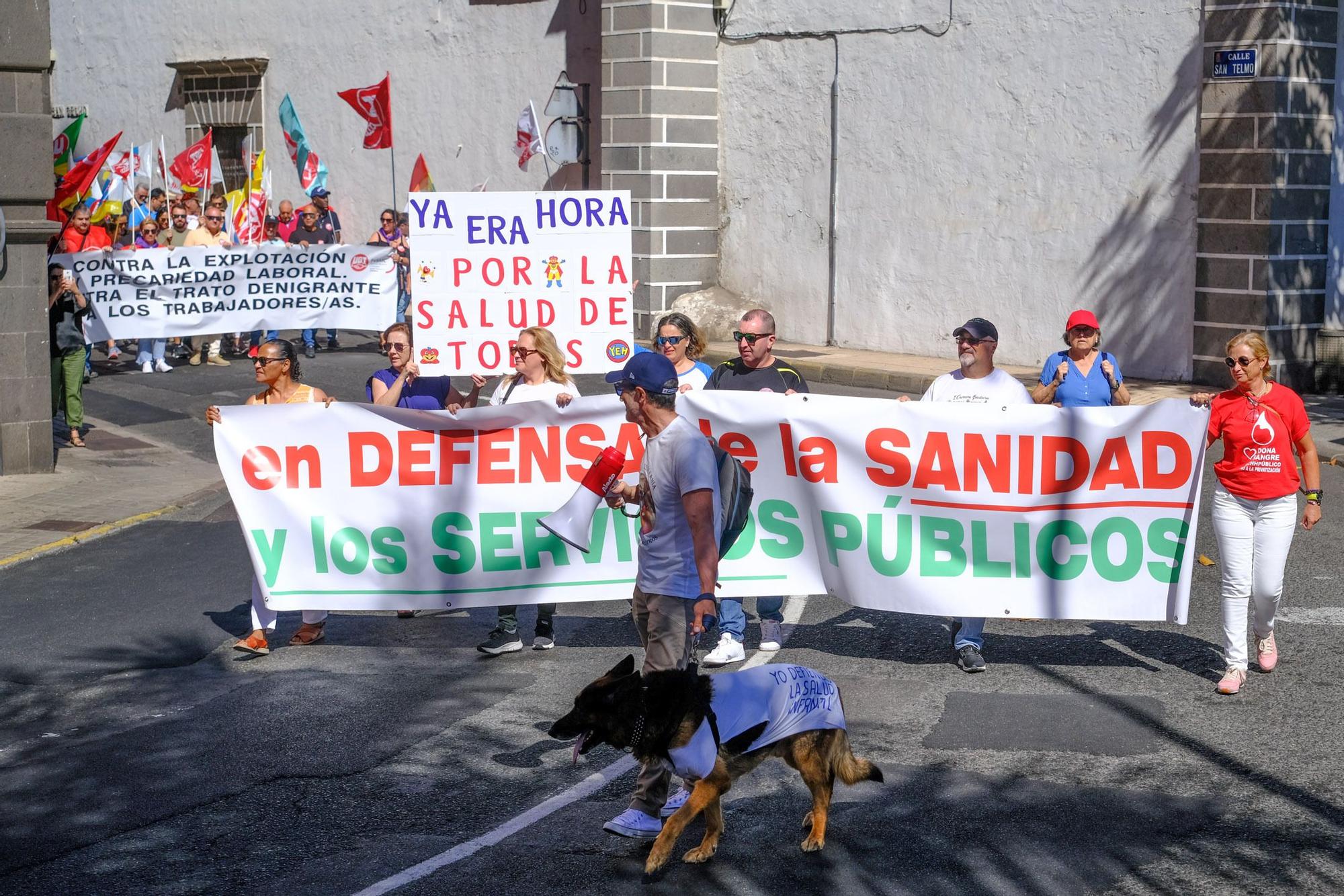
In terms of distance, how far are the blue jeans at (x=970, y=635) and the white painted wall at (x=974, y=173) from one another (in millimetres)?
10886

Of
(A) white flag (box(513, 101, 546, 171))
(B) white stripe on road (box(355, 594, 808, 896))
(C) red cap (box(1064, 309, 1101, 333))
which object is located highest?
(A) white flag (box(513, 101, 546, 171))

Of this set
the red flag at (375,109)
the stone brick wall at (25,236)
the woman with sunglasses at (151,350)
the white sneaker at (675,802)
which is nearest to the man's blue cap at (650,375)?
the white sneaker at (675,802)

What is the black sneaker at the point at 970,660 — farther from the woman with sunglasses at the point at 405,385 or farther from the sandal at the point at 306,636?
the sandal at the point at 306,636

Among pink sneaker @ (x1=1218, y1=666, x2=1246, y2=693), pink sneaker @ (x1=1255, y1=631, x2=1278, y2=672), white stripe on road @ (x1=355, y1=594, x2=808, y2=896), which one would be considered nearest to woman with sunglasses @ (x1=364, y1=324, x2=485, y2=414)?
white stripe on road @ (x1=355, y1=594, x2=808, y2=896)

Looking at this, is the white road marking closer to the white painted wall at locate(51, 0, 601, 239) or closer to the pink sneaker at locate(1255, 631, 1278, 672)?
the pink sneaker at locate(1255, 631, 1278, 672)

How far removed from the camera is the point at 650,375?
6.19 m

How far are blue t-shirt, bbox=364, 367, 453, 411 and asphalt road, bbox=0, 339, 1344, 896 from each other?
1254mm

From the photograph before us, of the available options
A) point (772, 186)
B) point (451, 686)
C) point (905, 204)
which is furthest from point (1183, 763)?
point (772, 186)

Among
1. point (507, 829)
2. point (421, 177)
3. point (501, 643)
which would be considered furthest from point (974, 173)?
point (507, 829)

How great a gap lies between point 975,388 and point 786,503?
1.11 m

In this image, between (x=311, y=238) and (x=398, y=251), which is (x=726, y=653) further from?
(x=311, y=238)

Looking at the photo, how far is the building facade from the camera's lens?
57.5ft

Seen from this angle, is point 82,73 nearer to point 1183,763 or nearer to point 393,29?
point 393,29

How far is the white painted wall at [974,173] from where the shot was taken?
18.2 metres
